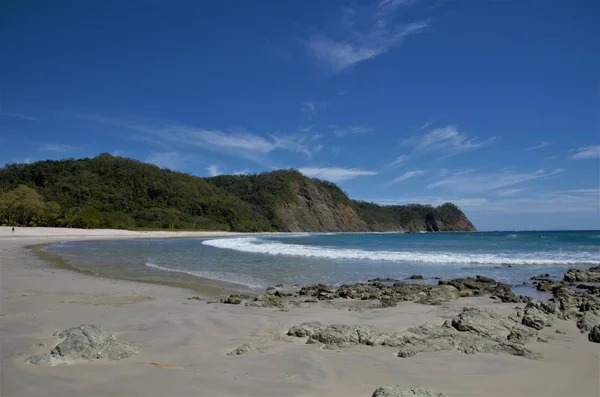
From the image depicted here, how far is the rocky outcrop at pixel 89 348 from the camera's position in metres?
4.22

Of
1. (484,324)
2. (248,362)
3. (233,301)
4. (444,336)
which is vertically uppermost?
(484,324)

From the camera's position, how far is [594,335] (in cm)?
571

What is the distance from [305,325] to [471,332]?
8.07 ft

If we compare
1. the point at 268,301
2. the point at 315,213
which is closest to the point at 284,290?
the point at 268,301

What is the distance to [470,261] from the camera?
20.0 meters

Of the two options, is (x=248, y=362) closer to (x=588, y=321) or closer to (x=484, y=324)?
(x=484, y=324)

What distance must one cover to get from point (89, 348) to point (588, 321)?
24.6 ft

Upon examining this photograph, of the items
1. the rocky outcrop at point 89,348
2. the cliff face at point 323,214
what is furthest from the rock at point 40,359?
the cliff face at point 323,214

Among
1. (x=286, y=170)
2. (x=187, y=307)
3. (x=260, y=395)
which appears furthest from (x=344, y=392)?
(x=286, y=170)

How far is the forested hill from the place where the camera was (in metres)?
67.0

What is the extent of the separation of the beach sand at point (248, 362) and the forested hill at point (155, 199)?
204 feet

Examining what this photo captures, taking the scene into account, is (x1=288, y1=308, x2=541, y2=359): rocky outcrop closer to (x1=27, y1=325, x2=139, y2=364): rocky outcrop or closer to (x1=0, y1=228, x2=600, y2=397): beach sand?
(x1=0, y1=228, x2=600, y2=397): beach sand

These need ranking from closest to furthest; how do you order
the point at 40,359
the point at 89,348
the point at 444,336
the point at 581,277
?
the point at 40,359
the point at 89,348
the point at 444,336
the point at 581,277

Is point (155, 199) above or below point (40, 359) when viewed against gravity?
above
